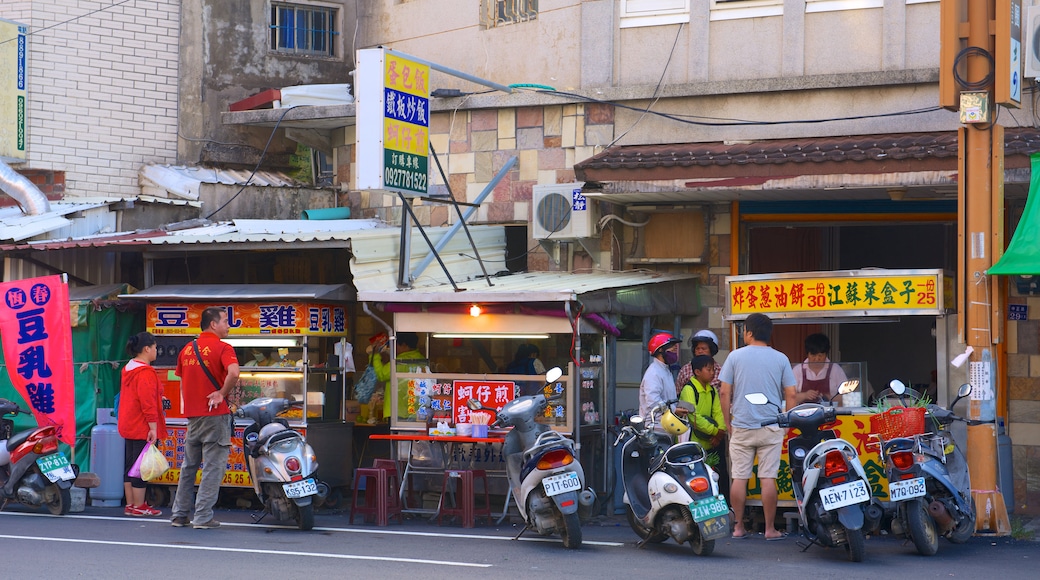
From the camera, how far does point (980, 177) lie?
35.9ft

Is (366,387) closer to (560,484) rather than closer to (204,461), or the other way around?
(204,461)

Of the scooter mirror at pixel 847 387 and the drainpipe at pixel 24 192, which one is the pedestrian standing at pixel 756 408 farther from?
the drainpipe at pixel 24 192

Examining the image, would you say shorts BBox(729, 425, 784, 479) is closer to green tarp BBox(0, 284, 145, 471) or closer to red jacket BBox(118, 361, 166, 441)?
red jacket BBox(118, 361, 166, 441)

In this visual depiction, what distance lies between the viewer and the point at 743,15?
14.2 metres

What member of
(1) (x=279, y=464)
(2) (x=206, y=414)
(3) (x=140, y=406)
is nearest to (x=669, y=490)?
(1) (x=279, y=464)

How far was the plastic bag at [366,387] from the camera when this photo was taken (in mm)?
14391

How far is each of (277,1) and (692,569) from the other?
1185cm

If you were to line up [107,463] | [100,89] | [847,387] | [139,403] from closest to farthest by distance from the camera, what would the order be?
[847,387]
[139,403]
[107,463]
[100,89]

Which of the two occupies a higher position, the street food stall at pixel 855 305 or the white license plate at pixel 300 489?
the street food stall at pixel 855 305

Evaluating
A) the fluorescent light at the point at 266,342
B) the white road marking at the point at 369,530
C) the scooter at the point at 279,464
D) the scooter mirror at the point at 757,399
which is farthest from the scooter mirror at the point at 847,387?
the fluorescent light at the point at 266,342

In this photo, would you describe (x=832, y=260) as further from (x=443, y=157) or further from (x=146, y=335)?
(x=146, y=335)

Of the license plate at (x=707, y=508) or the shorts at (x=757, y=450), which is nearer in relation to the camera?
the license plate at (x=707, y=508)

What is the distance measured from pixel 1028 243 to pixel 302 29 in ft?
35.8

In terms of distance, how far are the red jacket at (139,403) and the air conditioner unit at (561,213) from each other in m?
4.73
